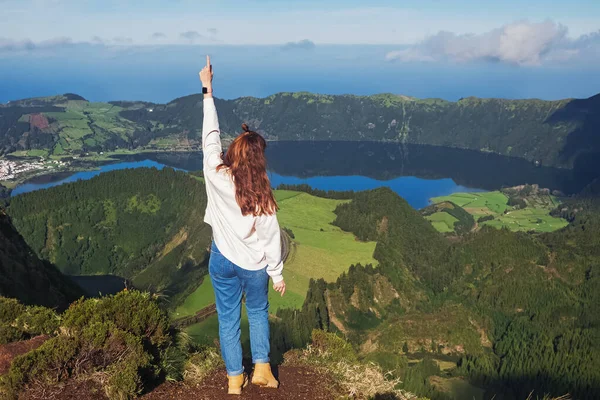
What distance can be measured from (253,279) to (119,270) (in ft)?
578

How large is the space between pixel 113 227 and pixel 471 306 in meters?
128

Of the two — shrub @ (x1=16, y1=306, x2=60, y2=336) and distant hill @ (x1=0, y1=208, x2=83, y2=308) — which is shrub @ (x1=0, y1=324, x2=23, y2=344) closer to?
shrub @ (x1=16, y1=306, x2=60, y2=336)

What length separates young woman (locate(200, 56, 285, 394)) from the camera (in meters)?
9.66

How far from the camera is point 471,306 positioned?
406 feet

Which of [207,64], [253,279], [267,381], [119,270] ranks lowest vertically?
[119,270]

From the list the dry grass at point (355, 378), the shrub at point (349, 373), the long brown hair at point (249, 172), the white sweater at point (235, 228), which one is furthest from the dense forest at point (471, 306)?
the long brown hair at point (249, 172)

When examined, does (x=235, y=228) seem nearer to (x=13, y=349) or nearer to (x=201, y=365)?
(x=201, y=365)

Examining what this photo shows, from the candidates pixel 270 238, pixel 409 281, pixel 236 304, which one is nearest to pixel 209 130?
pixel 270 238

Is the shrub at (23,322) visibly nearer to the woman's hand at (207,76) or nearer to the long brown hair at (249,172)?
the long brown hair at (249,172)

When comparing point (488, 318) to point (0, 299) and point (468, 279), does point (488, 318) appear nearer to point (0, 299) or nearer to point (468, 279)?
point (468, 279)

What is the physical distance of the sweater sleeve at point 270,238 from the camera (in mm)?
9852

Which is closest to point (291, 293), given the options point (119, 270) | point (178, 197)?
point (119, 270)

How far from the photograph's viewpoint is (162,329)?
506 inches

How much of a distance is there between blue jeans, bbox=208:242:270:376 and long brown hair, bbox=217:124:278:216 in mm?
1281
